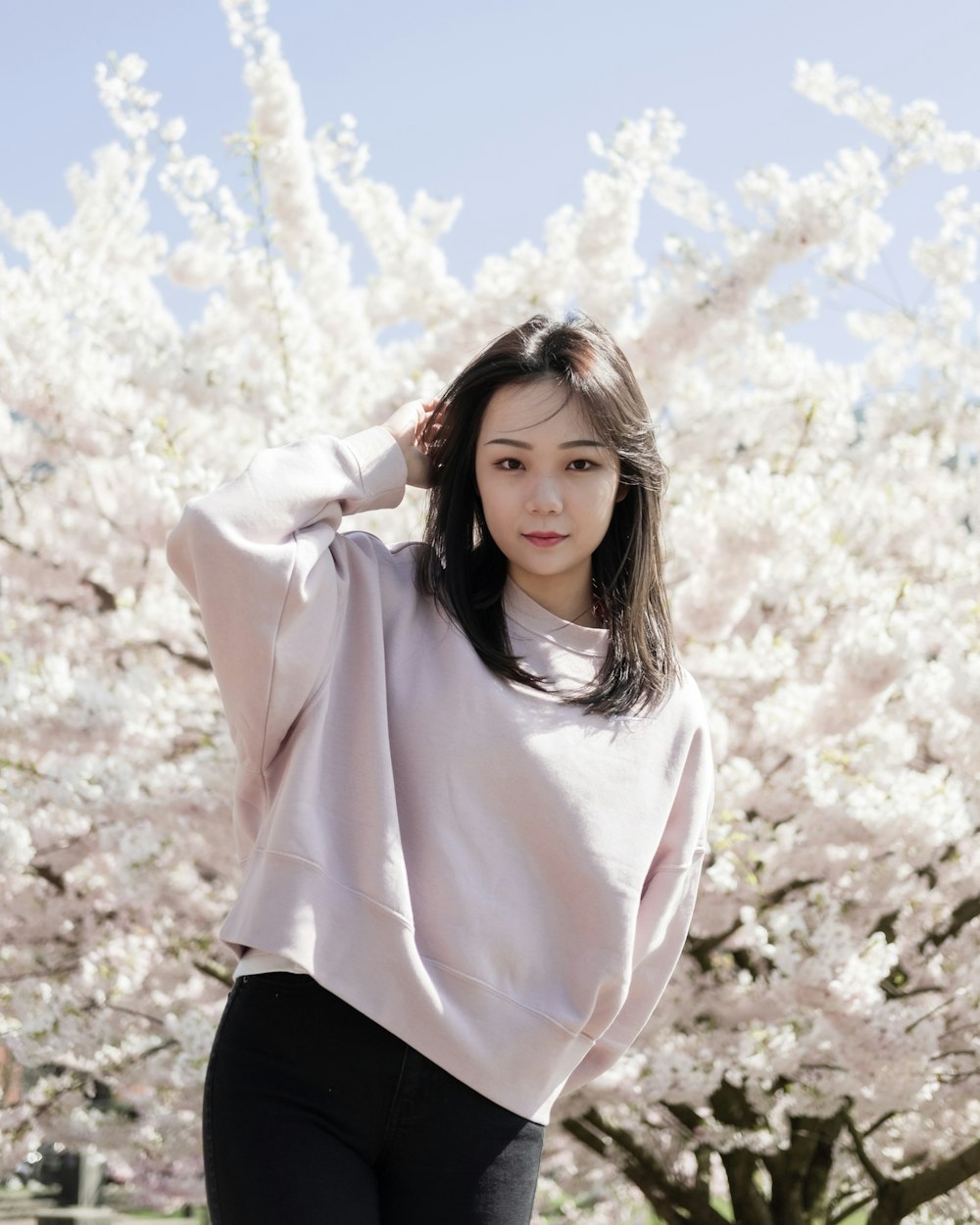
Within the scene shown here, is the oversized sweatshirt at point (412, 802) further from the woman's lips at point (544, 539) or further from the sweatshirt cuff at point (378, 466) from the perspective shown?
the woman's lips at point (544, 539)

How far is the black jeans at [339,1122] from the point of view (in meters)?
1.43

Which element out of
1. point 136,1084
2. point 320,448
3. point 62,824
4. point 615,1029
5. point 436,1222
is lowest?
point 136,1084

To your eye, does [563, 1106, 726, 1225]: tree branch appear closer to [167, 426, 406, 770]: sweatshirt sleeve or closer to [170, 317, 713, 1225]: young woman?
[170, 317, 713, 1225]: young woman

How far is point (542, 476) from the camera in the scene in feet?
5.73

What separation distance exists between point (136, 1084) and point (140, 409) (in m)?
2.52

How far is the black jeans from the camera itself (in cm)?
143

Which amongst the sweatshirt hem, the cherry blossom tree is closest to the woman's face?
the sweatshirt hem

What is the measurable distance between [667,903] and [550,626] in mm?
373

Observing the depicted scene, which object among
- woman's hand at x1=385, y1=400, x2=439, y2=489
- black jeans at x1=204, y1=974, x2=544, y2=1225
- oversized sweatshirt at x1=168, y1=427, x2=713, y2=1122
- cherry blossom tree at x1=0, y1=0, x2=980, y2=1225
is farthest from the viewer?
cherry blossom tree at x1=0, y1=0, x2=980, y2=1225

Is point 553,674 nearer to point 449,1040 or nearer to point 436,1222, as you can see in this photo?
point 449,1040

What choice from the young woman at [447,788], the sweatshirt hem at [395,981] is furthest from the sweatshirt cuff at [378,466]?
the sweatshirt hem at [395,981]

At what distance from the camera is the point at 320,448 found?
66.7 inches

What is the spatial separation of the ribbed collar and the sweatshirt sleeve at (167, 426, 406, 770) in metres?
0.25

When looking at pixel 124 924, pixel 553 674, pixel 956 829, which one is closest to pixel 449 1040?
pixel 553 674
